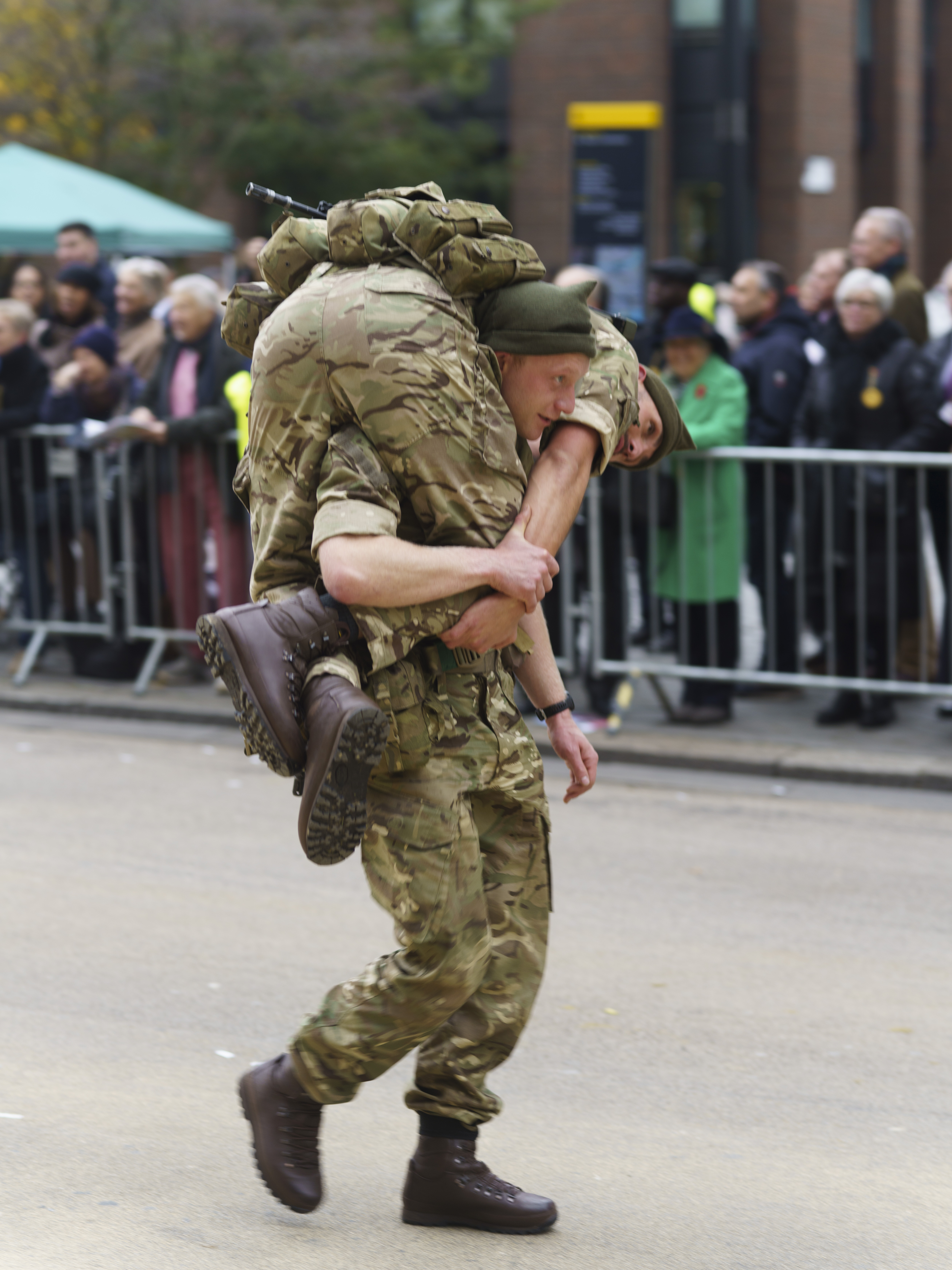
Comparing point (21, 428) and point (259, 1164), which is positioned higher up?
point (21, 428)

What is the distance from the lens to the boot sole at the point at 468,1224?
11.5 ft

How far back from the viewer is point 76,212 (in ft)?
48.6

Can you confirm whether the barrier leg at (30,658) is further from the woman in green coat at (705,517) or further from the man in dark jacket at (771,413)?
the man in dark jacket at (771,413)

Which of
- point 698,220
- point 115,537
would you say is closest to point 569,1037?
point 115,537

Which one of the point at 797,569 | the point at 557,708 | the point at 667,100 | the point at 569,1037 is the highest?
the point at 667,100

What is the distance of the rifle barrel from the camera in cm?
327

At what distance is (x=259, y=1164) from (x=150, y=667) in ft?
19.9

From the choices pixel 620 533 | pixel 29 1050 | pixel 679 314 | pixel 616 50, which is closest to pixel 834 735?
pixel 620 533

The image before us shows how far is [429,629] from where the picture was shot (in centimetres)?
310

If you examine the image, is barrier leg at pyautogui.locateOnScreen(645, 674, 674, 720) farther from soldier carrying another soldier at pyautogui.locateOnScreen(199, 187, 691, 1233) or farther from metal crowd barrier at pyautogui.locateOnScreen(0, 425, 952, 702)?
soldier carrying another soldier at pyautogui.locateOnScreen(199, 187, 691, 1233)

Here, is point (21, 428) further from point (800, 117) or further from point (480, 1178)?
point (800, 117)

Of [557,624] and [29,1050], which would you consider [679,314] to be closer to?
[557,624]

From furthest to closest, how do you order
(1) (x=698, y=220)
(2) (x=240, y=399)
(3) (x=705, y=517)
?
1. (1) (x=698, y=220)
2. (2) (x=240, y=399)
3. (3) (x=705, y=517)

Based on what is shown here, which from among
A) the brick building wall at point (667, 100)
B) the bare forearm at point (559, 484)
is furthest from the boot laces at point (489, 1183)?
the brick building wall at point (667, 100)
